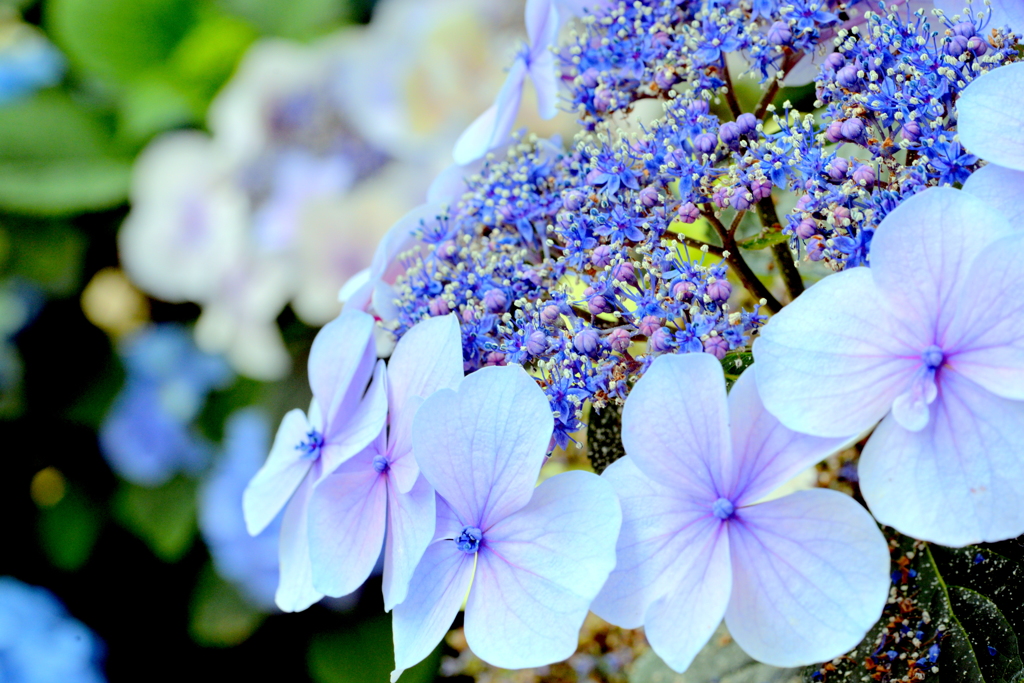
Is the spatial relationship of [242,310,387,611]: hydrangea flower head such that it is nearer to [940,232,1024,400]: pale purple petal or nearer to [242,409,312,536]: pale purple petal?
[242,409,312,536]: pale purple petal

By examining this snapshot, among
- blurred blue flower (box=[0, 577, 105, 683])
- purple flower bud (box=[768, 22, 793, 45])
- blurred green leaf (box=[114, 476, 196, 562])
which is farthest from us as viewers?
blurred green leaf (box=[114, 476, 196, 562])

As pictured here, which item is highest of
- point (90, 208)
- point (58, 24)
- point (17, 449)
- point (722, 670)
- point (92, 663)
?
point (58, 24)

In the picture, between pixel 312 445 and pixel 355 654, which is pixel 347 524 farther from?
pixel 355 654

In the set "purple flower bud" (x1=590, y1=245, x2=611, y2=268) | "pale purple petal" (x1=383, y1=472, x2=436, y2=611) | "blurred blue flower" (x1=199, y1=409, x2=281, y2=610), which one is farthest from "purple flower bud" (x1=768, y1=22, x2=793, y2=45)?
"blurred blue flower" (x1=199, y1=409, x2=281, y2=610)

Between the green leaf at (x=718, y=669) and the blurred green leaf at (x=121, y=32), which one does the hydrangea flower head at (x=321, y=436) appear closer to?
the green leaf at (x=718, y=669)

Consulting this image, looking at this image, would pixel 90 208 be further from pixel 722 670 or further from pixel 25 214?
pixel 722 670

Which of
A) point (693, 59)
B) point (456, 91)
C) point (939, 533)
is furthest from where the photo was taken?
point (456, 91)

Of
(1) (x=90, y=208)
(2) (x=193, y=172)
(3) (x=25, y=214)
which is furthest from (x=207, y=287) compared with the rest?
(3) (x=25, y=214)
